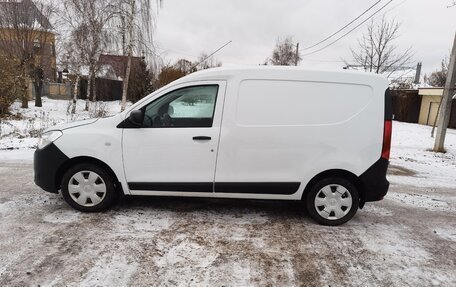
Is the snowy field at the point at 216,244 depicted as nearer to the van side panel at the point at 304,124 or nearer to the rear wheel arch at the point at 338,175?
the rear wheel arch at the point at 338,175

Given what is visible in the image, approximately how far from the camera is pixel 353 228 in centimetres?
431

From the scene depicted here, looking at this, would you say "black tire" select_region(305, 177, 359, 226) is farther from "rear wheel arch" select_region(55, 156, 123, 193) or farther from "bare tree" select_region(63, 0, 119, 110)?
"bare tree" select_region(63, 0, 119, 110)

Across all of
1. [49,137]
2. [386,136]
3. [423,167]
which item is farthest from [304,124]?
[423,167]

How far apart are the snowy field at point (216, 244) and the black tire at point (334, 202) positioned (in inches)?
4.6

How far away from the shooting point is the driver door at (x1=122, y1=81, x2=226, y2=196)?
4160 mm

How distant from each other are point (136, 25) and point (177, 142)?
18864mm

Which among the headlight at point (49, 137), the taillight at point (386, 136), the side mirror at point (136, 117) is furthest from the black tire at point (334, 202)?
the headlight at point (49, 137)

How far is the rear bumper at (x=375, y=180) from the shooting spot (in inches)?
164

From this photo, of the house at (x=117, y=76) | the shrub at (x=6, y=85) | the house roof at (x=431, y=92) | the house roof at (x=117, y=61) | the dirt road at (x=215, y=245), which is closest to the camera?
the dirt road at (x=215, y=245)

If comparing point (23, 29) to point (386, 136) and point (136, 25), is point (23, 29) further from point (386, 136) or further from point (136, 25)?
point (386, 136)

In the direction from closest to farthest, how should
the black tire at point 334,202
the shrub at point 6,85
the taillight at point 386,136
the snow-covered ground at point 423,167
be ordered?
the taillight at point 386,136
the black tire at point 334,202
the snow-covered ground at point 423,167
the shrub at point 6,85

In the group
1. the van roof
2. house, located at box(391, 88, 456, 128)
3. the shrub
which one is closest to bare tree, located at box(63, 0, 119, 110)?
the shrub

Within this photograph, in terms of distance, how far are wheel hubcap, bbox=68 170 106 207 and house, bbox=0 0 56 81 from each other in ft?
61.8

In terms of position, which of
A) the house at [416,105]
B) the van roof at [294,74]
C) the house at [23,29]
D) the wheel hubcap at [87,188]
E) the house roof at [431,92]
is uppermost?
the house at [23,29]
